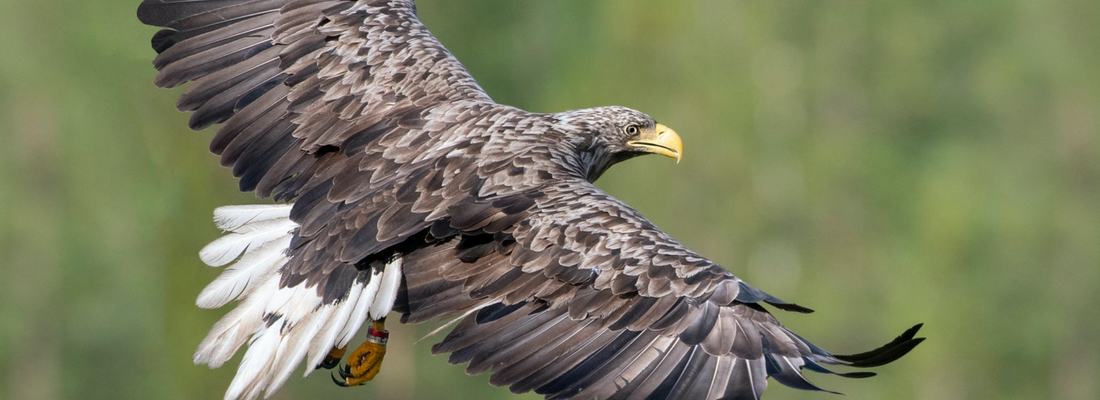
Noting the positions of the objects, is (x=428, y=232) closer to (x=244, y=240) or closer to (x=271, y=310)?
(x=271, y=310)

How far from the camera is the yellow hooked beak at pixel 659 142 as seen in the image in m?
6.30

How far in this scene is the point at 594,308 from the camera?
4.42m

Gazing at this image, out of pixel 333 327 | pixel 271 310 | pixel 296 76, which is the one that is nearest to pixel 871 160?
pixel 296 76

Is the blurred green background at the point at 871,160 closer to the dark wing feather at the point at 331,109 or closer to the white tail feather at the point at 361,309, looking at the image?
the dark wing feather at the point at 331,109

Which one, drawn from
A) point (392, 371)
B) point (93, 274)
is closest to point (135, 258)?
point (93, 274)

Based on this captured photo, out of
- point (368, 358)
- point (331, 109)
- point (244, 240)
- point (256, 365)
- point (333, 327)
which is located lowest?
point (368, 358)

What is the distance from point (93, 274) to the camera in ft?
60.5

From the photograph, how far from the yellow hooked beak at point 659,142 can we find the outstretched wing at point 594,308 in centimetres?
151

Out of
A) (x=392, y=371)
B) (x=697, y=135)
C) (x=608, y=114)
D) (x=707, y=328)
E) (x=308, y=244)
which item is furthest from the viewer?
(x=697, y=135)

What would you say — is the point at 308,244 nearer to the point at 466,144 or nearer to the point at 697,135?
the point at 466,144

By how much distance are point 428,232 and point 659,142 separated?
1845mm

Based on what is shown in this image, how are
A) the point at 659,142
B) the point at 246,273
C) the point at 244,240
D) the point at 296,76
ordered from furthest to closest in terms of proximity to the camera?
the point at 659,142 < the point at 296,76 < the point at 244,240 < the point at 246,273

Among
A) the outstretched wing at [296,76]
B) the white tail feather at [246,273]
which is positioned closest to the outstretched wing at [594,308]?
the white tail feather at [246,273]

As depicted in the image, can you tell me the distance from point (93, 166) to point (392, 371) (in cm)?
562
